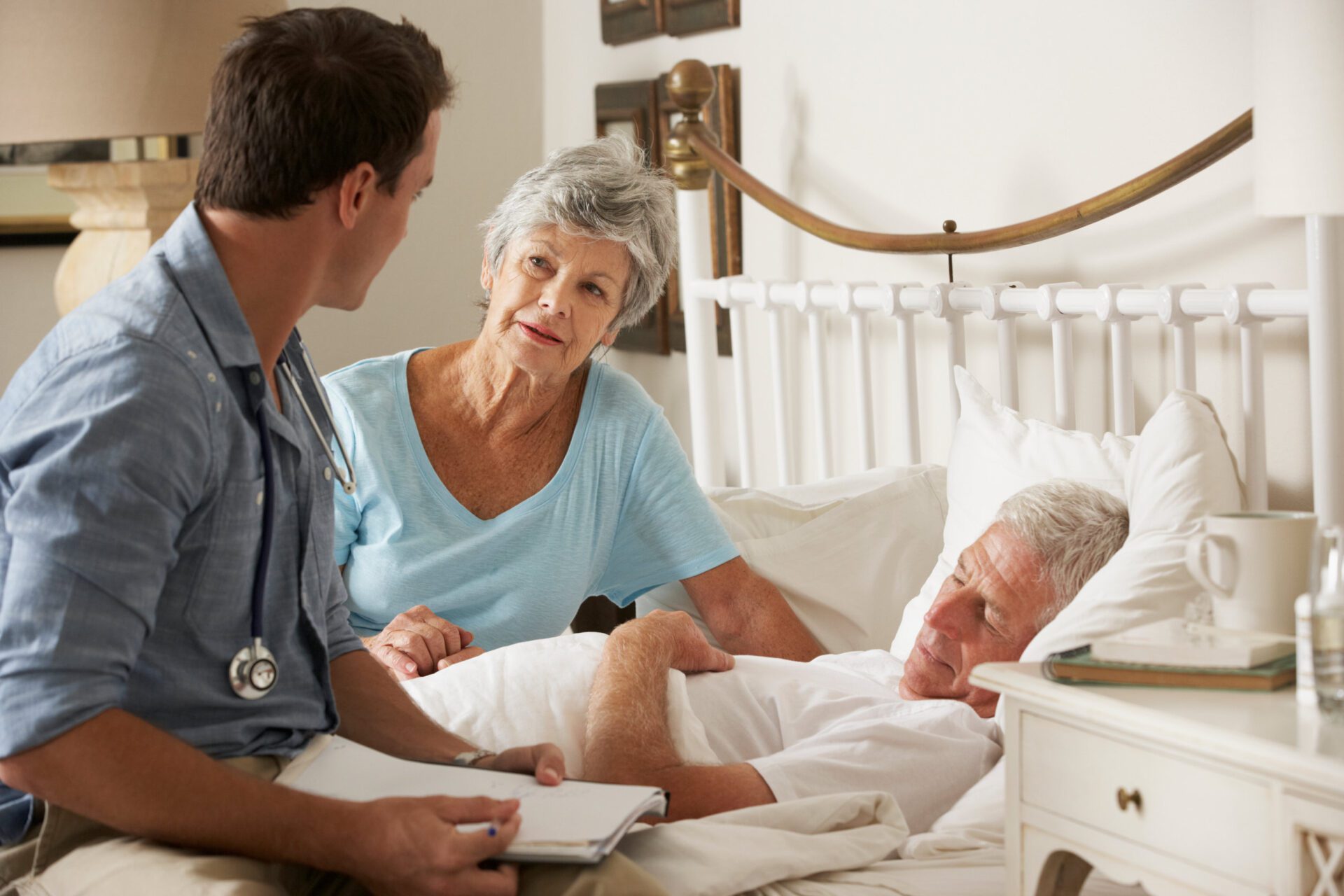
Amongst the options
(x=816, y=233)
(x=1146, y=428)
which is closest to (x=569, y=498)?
(x=816, y=233)

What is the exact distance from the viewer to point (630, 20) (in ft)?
10.4

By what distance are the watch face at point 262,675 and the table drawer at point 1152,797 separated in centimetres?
62

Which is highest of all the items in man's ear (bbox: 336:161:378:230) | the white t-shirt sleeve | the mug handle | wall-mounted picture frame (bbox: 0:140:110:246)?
wall-mounted picture frame (bbox: 0:140:110:246)

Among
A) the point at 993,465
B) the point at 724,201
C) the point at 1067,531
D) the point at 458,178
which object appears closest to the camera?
the point at 1067,531

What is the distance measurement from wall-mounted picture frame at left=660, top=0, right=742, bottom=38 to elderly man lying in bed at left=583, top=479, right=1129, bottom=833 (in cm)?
155

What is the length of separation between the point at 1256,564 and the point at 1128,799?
222 millimetres

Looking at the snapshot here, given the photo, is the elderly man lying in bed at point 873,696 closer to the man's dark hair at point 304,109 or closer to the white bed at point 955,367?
the white bed at point 955,367

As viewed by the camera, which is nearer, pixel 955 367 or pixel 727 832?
pixel 727 832

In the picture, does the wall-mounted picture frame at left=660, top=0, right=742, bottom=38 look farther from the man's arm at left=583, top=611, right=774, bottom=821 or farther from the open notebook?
the open notebook

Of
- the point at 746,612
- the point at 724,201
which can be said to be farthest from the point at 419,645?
the point at 724,201

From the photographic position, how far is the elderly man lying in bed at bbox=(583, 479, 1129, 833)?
1.34 m

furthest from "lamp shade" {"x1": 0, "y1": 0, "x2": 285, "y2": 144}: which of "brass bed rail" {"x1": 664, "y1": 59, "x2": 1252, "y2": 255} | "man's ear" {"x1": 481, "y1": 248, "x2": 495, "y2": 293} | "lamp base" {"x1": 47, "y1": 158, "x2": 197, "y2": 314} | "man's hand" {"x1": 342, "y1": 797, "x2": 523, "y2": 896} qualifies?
"man's hand" {"x1": 342, "y1": 797, "x2": 523, "y2": 896}

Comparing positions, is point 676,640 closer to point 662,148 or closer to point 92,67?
point 92,67

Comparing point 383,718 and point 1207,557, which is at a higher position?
point 1207,557
